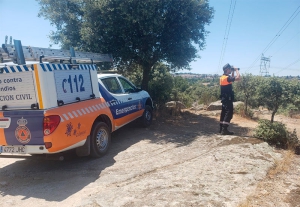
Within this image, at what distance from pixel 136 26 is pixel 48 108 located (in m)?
5.11

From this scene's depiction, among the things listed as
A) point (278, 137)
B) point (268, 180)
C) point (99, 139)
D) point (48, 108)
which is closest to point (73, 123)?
point (48, 108)

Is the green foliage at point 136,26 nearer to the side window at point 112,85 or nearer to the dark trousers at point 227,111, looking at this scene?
the side window at point 112,85

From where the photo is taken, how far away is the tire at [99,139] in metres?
5.13

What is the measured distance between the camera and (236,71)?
6.87 meters

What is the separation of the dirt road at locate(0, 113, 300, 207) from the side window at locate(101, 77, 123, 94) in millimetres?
1495

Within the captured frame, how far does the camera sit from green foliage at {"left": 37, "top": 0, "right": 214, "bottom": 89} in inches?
305

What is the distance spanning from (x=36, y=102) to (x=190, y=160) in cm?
321

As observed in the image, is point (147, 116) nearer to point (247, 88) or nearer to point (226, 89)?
point (226, 89)

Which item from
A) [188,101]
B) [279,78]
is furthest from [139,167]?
[188,101]

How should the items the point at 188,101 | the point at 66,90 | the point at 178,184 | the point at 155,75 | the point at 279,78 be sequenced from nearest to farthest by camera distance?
the point at 178,184 < the point at 66,90 < the point at 279,78 < the point at 155,75 < the point at 188,101

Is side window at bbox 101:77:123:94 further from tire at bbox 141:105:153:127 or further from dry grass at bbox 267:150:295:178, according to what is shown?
dry grass at bbox 267:150:295:178

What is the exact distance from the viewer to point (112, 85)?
6512 mm

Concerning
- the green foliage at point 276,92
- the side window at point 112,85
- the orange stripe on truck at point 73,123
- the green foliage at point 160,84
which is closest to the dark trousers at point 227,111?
the green foliage at point 276,92

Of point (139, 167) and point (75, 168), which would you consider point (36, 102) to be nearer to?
point (75, 168)
